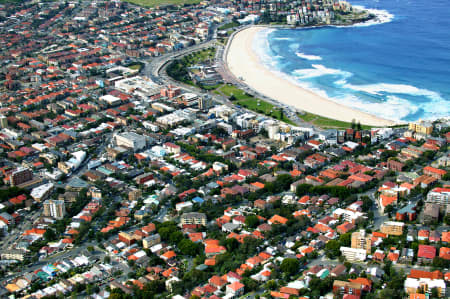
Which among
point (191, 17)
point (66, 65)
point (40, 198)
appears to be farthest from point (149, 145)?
point (191, 17)

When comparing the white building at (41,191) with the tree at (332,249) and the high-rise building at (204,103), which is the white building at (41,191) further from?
the tree at (332,249)

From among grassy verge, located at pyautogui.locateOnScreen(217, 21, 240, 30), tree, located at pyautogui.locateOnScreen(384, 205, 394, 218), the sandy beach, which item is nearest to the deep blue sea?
the sandy beach

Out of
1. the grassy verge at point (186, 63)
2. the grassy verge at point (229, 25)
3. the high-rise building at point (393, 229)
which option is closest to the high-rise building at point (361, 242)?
the high-rise building at point (393, 229)

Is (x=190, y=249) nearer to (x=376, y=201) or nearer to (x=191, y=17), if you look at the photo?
(x=376, y=201)

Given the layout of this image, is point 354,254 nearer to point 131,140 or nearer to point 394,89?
point 131,140

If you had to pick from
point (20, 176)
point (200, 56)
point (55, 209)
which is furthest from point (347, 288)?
point (200, 56)
